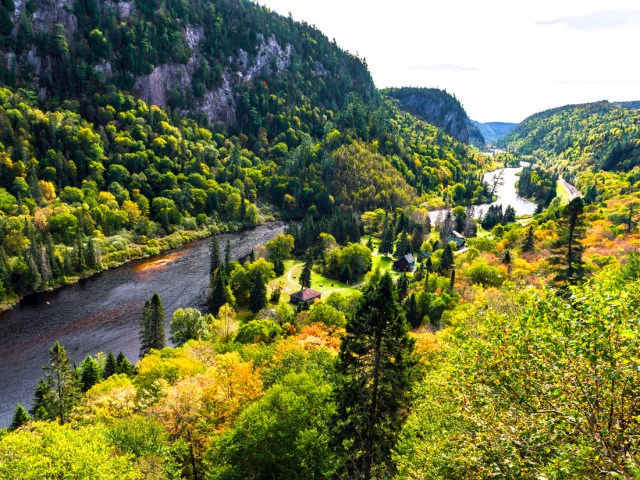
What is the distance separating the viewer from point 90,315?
74.8 metres

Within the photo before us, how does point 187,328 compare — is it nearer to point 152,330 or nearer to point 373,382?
point 152,330

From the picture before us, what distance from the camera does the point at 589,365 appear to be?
10812 mm

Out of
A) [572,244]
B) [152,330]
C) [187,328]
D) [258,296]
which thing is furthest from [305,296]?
[572,244]

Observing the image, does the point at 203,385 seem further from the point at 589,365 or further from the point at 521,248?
the point at 521,248

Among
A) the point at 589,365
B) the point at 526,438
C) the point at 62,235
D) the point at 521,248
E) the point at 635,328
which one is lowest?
the point at 521,248

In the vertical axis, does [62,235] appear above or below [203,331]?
above

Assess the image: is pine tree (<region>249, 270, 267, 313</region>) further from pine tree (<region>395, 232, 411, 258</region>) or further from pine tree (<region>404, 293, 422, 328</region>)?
pine tree (<region>395, 232, 411, 258</region>)

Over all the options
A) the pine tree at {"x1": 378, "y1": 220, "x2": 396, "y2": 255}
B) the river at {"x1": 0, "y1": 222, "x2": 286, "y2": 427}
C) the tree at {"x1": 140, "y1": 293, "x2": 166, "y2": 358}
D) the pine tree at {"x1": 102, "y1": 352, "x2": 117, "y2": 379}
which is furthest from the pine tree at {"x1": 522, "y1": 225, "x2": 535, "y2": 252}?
the pine tree at {"x1": 102, "y1": 352, "x2": 117, "y2": 379}

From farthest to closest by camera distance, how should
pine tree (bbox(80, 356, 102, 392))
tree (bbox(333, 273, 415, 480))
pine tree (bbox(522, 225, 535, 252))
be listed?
pine tree (bbox(522, 225, 535, 252))
pine tree (bbox(80, 356, 102, 392))
tree (bbox(333, 273, 415, 480))

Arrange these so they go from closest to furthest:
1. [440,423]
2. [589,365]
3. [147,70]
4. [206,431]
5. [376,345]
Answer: [589,365] → [440,423] → [376,345] → [206,431] → [147,70]

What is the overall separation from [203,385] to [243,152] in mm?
166301

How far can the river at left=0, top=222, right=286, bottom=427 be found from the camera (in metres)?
59.1

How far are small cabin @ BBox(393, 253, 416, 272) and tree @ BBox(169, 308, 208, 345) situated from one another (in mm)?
53427

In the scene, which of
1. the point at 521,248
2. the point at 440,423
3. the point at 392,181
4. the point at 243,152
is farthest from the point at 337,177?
the point at 440,423
